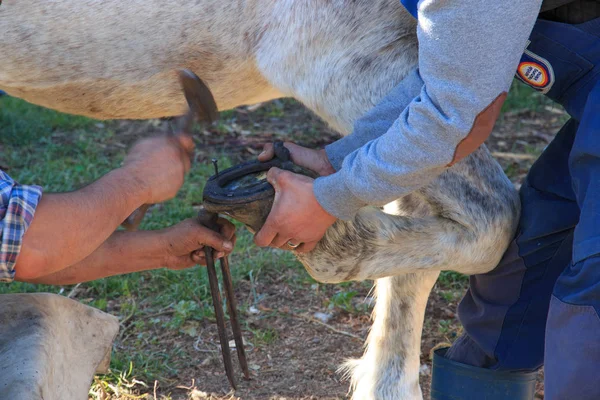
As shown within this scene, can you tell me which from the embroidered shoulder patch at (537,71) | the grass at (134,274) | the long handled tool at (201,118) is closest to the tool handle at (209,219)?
the long handled tool at (201,118)

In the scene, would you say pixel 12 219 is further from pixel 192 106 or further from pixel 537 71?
pixel 537 71

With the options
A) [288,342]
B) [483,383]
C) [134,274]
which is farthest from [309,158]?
[134,274]

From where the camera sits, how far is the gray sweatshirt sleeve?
68.9 inches

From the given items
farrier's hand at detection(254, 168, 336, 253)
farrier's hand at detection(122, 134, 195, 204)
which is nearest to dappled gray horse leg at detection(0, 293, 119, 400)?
farrier's hand at detection(122, 134, 195, 204)

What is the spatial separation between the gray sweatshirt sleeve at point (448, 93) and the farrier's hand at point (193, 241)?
574 mm

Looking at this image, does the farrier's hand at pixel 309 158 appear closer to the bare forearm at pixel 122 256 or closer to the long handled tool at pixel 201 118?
the long handled tool at pixel 201 118

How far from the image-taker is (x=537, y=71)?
2.08 meters

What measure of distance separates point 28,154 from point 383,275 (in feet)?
11.5

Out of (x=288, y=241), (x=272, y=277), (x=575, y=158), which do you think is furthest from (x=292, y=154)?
(x=272, y=277)

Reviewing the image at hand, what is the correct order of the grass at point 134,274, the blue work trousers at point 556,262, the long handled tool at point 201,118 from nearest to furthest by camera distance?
1. the blue work trousers at point 556,262
2. the long handled tool at point 201,118
3. the grass at point 134,274

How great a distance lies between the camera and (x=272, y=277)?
3873mm

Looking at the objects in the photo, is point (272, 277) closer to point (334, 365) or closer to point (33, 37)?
point (334, 365)

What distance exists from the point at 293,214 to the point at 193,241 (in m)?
0.41

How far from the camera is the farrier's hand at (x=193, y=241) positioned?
250 centimetres
